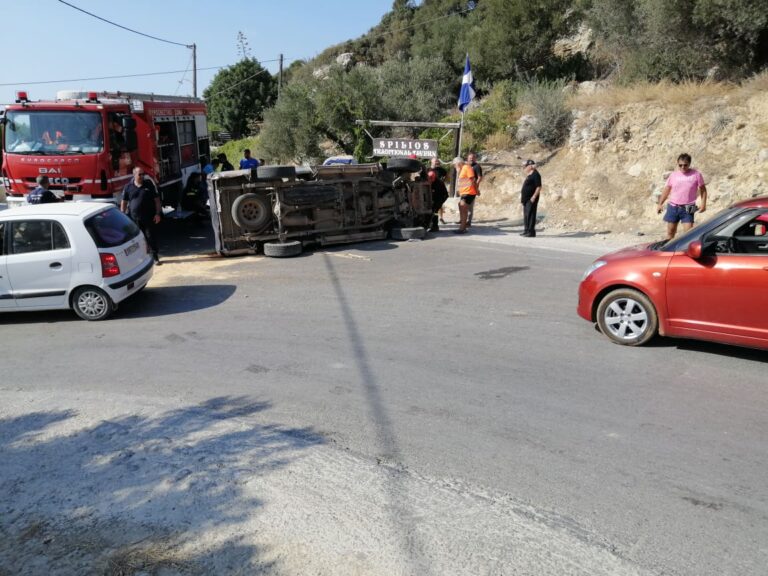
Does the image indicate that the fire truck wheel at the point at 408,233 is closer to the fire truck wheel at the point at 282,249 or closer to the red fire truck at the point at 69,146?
the fire truck wheel at the point at 282,249

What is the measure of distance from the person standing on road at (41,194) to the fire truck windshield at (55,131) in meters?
1.11

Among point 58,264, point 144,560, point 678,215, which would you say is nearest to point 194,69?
point 58,264

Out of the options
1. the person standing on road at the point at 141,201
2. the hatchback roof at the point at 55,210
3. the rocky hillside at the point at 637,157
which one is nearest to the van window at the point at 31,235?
the hatchback roof at the point at 55,210

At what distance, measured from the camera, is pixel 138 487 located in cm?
425

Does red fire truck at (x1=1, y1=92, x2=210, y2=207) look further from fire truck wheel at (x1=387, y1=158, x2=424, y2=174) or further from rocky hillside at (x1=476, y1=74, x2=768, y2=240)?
rocky hillside at (x1=476, y1=74, x2=768, y2=240)

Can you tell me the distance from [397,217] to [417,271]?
324 cm

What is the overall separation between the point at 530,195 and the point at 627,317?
688 cm

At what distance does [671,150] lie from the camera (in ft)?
50.8

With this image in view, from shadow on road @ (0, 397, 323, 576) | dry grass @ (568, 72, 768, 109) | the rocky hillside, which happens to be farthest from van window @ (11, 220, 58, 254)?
dry grass @ (568, 72, 768, 109)

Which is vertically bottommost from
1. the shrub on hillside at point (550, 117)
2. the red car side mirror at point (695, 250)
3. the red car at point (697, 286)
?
the red car at point (697, 286)

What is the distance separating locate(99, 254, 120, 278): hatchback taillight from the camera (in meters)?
8.53

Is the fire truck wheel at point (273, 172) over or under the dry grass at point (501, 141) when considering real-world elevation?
under

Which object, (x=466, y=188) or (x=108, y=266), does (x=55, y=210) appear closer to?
(x=108, y=266)

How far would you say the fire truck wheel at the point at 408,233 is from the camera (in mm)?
13250
